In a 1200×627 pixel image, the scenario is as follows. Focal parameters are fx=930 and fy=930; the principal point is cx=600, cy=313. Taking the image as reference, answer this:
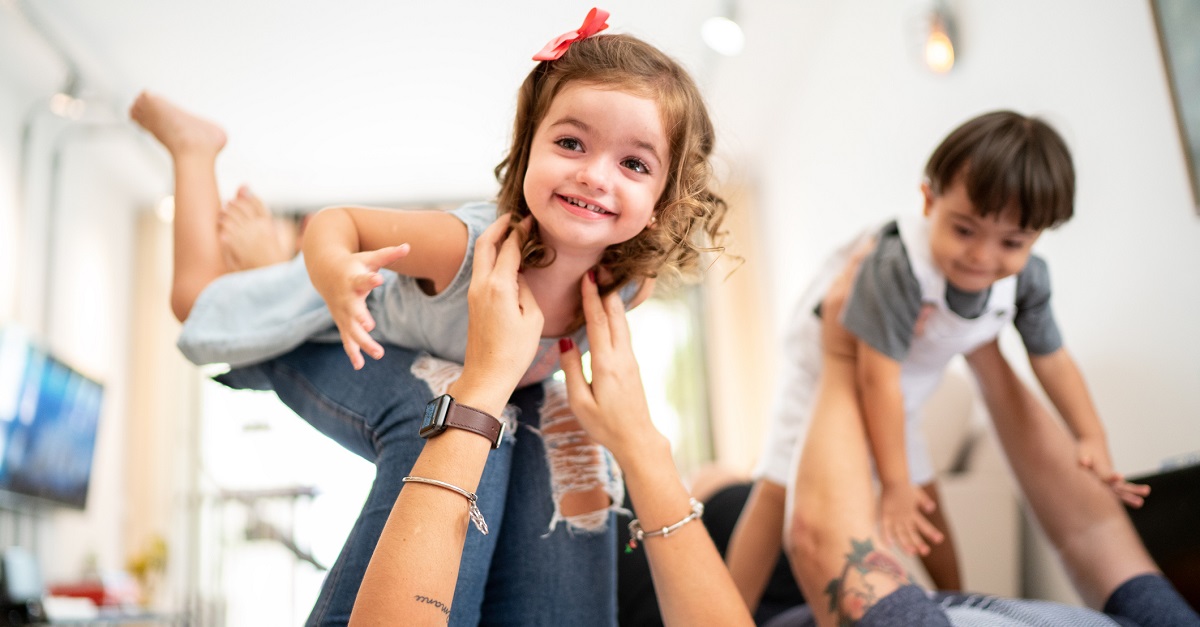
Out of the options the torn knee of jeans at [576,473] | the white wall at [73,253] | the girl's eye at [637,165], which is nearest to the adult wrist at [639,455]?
the torn knee of jeans at [576,473]

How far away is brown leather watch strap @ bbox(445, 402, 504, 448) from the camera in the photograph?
1044mm

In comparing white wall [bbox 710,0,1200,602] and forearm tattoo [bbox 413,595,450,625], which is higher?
white wall [bbox 710,0,1200,602]

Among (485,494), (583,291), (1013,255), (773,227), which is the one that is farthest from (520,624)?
(773,227)

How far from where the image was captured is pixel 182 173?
65.6 inches

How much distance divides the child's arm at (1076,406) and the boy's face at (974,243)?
236 mm

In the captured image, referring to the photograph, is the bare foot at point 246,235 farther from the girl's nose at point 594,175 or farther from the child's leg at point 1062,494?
the child's leg at point 1062,494

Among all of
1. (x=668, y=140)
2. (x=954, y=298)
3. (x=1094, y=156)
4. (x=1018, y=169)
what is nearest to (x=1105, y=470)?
(x=954, y=298)

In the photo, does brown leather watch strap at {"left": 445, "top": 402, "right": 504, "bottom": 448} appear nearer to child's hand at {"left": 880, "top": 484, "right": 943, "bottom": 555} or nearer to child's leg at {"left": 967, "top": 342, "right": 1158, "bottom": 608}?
child's hand at {"left": 880, "top": 484, "right": 943, "bottom": 555}

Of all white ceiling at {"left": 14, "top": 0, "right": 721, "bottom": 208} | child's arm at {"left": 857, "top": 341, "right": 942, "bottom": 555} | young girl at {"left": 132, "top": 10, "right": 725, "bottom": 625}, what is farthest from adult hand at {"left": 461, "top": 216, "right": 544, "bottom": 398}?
white ceiling at {"left": 14, "top": 0, "right": 721, "bottom": 208}

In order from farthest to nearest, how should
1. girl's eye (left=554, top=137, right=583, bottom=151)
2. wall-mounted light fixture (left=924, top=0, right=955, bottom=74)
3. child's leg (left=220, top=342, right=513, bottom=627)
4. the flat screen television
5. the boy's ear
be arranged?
the flat screen television
wall-mounted light fixture (left=924, top=0, right=955, bottom=74)
the boy's ear
girl's eye (left=554, top=137, right=583, bottom=151)
child's leg (left=220, top=342, right=513, bottom=627)

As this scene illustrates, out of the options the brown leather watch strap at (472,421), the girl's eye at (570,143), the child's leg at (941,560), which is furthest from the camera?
the child's leg at (941,560)

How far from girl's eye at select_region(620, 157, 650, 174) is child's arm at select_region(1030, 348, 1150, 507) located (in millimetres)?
1022

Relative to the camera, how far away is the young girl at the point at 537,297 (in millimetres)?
1237

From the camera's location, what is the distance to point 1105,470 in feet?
5.56
